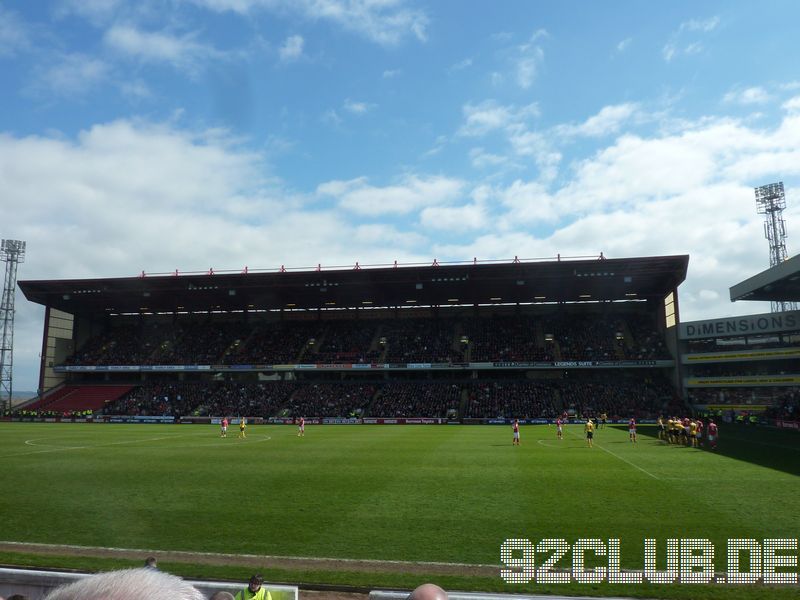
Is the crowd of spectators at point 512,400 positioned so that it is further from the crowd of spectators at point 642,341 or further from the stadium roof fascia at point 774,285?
the stadium roof fascia at point 774,285

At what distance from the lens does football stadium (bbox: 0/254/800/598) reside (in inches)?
421

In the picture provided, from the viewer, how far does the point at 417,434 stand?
3719cm

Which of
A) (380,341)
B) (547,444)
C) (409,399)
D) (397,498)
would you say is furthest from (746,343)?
(397,498)

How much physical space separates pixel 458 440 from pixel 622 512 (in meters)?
19.1

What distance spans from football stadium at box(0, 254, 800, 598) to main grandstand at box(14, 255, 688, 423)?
0.99 ft

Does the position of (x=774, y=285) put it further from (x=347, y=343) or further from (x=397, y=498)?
(x=347, y=343)

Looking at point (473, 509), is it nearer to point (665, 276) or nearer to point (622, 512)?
point (622, 512)

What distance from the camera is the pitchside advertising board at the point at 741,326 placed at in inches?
1688

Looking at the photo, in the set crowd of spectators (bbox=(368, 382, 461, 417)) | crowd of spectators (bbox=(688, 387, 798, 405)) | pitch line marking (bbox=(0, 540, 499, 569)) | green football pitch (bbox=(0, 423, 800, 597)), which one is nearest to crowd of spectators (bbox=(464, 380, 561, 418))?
crowd of spectators (bbox=(368, 382, 461, 417))

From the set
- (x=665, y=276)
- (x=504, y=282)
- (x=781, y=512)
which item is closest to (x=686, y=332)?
(x=665, y=276)

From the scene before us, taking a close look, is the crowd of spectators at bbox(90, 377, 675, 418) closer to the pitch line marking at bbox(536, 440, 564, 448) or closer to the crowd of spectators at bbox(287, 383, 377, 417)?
the crowd of spectators at bbox(287, 383, 377, 417)

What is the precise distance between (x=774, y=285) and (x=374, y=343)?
1519 inches

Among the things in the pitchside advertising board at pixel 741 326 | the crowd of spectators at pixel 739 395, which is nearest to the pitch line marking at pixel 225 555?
the pitchside advertising board at pixel 741 326

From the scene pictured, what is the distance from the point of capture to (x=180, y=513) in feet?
46.7
